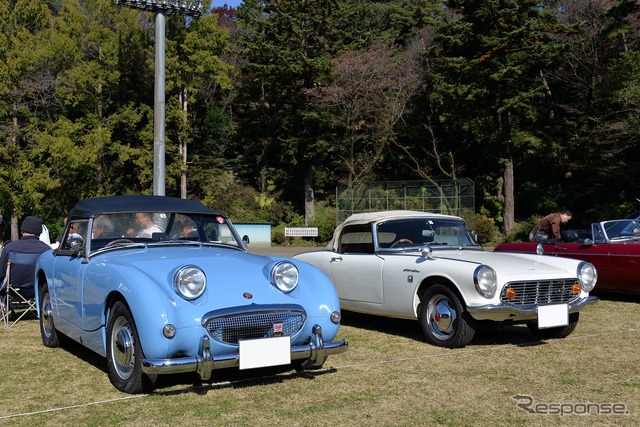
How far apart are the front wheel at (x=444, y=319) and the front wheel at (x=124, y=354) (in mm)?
3250

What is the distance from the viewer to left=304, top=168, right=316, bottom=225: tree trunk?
37.9 m

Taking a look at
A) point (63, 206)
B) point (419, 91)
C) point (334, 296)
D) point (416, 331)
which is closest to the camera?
point (334, 296)

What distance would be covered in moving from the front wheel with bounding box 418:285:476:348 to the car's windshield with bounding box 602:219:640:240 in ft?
15.8

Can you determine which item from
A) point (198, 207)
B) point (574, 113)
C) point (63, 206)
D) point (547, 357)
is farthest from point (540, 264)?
point (63, 206)

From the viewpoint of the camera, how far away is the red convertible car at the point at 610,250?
10.1 m

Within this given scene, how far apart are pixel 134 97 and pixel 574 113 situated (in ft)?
80.5

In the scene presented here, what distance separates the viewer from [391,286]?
764 centimetres

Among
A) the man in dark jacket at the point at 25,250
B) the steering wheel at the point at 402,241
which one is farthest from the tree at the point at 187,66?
the steering wheel at the point at 402,241

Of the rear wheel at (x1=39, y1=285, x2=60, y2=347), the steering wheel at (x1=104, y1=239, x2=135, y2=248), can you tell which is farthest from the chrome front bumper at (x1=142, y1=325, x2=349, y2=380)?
the rear wheel at (x1=39, y1=285, x2=60, y2=347)

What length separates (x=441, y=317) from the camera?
7059 mm

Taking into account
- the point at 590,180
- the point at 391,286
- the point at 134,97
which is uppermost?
the point at 134,97

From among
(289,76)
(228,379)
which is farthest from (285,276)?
(289,76)

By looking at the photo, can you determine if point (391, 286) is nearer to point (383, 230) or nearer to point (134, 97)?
point (383, 230)

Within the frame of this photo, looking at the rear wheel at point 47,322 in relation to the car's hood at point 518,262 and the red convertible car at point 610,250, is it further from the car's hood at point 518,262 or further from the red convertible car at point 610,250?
the red convertible car at point 610,250
